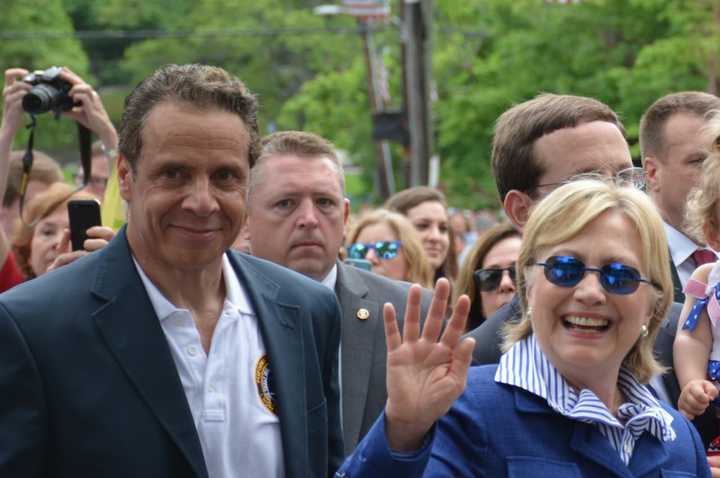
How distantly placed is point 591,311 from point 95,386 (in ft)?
4.22

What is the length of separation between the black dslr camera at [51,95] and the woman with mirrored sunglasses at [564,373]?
114 inches

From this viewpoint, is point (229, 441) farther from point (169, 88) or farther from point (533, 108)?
point (533, 108)

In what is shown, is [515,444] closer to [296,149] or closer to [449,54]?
[296,149]

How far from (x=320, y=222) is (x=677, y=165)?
164 cm

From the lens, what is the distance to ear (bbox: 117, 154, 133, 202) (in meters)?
3.63

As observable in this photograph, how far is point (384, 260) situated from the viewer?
8328 millimetres

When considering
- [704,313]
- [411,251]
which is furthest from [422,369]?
[411,251]

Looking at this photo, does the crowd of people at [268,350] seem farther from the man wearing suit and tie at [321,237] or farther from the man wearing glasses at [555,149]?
the man wearing suit and tie at [321,237]

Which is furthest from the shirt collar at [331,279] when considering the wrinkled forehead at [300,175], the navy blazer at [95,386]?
the navy blazer at [95,386]

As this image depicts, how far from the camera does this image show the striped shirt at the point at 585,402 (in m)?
3.45

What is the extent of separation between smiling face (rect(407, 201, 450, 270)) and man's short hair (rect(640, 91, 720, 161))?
3.23 m

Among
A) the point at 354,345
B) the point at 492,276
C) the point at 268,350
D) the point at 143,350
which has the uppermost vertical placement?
the point at 143,350

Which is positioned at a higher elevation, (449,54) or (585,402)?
(585,402)

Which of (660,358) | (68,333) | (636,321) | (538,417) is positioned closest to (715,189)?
(660,358)
